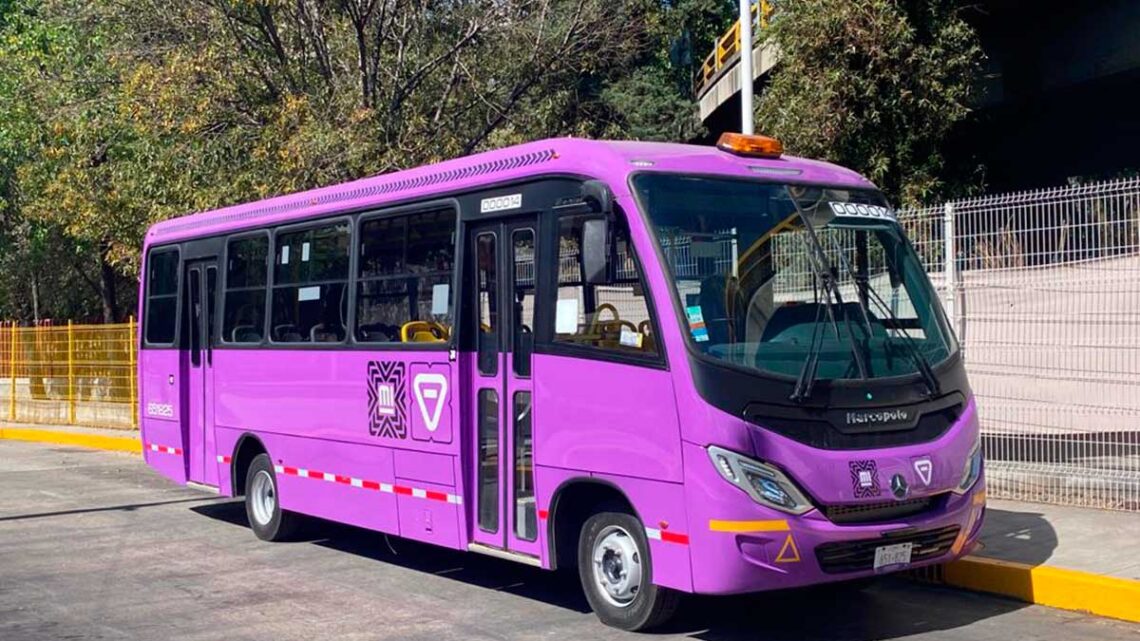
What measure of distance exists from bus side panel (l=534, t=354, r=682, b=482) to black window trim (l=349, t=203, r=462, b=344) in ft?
3.68

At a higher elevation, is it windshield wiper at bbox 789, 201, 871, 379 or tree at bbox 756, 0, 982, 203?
tree at bbox 756, 0, 982, 203

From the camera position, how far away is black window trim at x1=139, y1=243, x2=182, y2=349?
543 inches

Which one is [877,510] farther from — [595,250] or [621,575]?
[595,250]

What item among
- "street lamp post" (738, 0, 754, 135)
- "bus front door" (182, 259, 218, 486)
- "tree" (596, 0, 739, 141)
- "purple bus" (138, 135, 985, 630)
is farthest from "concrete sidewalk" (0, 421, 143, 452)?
"tree" (596, 0, 739, 141)

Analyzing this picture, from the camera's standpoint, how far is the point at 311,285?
452 inches

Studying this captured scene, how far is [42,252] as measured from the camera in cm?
3366

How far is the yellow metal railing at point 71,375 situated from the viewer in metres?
24.0

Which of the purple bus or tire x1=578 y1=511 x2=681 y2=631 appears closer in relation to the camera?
the purple bus

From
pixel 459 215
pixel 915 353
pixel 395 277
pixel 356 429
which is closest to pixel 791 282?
pixel 915 353

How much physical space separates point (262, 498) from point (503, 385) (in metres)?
4.25

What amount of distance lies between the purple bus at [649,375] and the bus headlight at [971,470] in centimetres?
2

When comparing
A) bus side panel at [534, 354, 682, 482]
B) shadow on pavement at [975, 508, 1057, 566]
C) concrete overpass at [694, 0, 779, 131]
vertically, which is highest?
concrete overpass at [694, 0, 779, 131]

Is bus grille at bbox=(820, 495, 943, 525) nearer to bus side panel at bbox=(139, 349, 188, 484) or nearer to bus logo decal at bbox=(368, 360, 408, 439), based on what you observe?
bus logo decal at bbox=(368, 360, 408, 439)

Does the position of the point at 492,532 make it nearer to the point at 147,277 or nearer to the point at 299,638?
the point at 299,638
